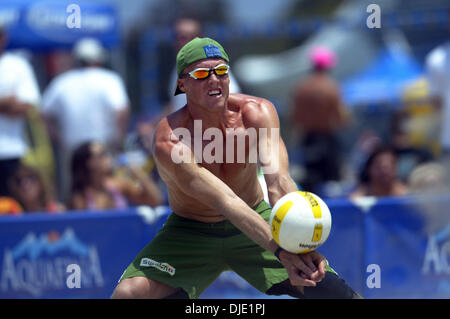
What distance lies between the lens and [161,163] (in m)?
4.46

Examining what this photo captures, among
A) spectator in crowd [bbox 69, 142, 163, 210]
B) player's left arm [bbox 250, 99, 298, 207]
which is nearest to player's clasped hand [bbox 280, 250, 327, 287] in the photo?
player's left arm [bbox 250, 99, 298, 207]

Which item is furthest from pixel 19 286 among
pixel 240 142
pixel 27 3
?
pixel 27 3

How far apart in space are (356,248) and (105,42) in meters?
4.50

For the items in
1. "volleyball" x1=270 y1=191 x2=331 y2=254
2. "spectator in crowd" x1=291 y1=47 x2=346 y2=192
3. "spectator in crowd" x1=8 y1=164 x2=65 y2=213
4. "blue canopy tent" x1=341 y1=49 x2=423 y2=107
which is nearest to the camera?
"volleyball" x1=270 y1=191 x2=331 y2=254

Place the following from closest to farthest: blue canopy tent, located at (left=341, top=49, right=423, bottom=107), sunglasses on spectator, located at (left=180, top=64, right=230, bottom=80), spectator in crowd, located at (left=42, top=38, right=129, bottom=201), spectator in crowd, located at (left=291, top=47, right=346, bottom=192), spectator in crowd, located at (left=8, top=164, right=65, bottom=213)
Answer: sunglasses on spectator, located at (left=180, top=64, right=230, bottom=80)
spectator in crowd, located at (left=8, top=164, right=65, bottom=213)
spectator in crowd, located at (left=42, top=38, right=129, bottom=201)
spectator in crowd, located at (left=291, top=47, right=346, bottom=192)
blue canopy tent, located at (left=341, top=49, right=423, bottom=107)

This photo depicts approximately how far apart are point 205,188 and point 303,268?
2.31 ft

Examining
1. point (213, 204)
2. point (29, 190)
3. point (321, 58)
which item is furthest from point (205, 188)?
point (321, 58)

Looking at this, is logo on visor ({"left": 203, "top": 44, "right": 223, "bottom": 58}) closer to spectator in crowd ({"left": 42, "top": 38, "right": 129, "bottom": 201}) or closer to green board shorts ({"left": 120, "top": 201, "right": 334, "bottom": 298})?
green board shorts ({"left": 120, "top": 201, "right": 334, "bottom": 298})

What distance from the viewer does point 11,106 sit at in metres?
7.46

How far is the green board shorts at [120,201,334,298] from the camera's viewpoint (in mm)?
4562

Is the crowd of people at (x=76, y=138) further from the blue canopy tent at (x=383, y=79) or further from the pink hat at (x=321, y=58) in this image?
the blue canopy tent at (x=383, y=79)

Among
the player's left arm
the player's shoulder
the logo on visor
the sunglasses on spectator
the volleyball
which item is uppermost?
the logo on visor

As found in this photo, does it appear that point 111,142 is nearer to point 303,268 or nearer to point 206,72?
point 206,72

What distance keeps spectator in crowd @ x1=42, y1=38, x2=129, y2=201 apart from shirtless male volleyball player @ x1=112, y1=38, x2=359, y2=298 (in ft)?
11.0
